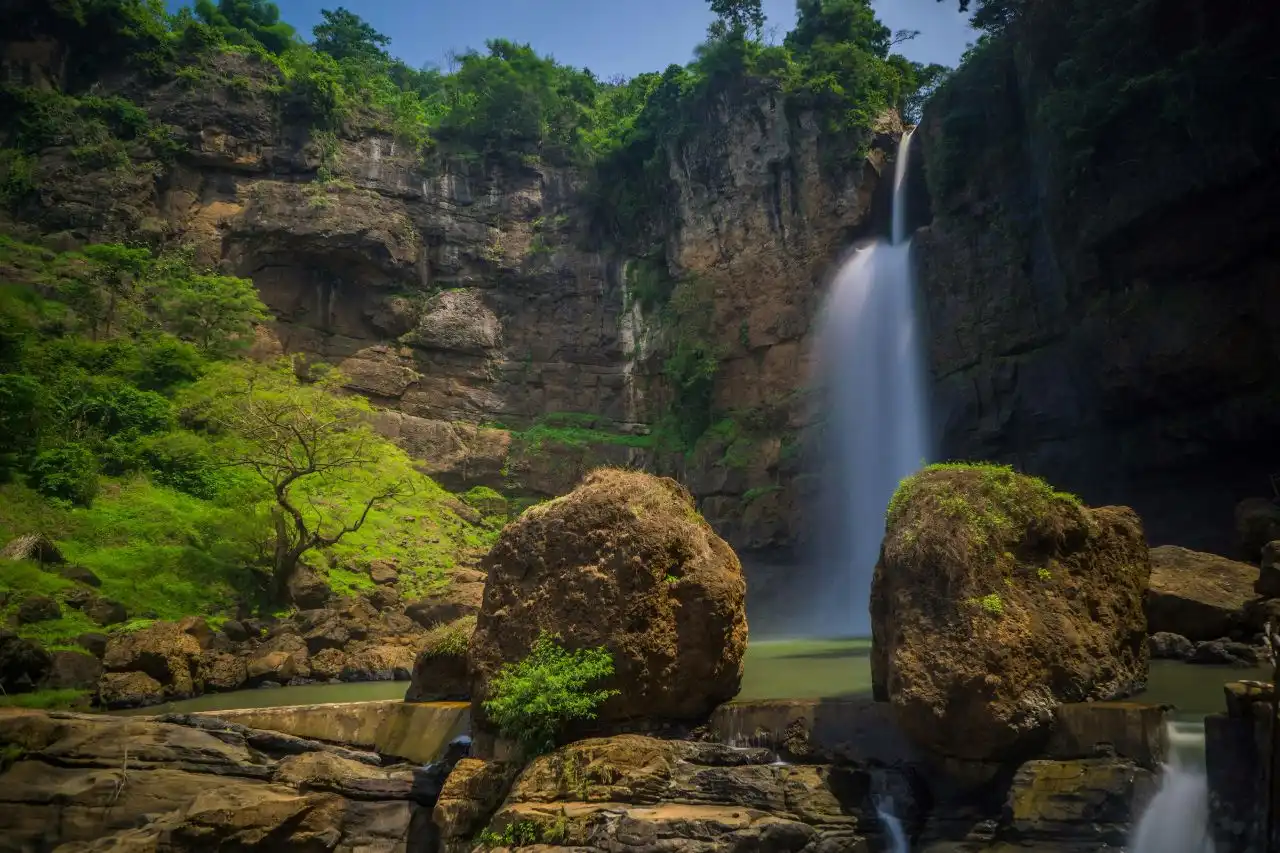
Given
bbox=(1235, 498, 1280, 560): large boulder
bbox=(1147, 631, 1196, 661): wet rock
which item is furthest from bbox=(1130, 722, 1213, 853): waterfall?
bbox=(1235, 498, 1280, 560): large boulder

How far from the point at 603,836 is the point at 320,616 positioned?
523 inches

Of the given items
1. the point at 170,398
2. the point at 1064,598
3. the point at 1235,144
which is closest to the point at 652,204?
the point at 170,398

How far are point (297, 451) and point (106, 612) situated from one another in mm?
6752

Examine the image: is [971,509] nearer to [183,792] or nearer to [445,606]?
[183,792]

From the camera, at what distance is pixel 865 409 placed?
2667 cm

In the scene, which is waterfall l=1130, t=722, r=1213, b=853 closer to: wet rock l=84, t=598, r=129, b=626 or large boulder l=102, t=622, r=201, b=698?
large boulder l=102, t=622, r=201, b=698

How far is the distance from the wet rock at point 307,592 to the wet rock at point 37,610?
5.20 metres

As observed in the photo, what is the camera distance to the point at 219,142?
3331cm

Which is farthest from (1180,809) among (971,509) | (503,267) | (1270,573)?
(503,267)

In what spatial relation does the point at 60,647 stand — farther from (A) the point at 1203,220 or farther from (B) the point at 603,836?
(A) the point at 1203,220

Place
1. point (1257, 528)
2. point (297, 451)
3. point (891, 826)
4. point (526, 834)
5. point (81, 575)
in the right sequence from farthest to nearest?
point (297, 451) → point (81, 575) → point (1257, 528) → point (891, 826) → point (526, 834)

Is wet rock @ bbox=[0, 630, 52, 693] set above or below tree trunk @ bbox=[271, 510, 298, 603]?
below

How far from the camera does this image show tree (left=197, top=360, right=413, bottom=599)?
20.8 meters

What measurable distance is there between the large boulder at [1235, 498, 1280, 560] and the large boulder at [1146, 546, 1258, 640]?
192 cm
